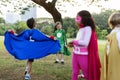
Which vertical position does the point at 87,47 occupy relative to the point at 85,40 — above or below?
below

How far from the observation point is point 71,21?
30.2m

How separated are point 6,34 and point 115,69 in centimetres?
409

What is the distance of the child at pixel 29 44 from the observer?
892 cm

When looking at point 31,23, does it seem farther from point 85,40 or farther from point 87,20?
point 85,40

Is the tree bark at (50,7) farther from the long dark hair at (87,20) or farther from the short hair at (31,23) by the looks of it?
the long dark hair at (87,20)

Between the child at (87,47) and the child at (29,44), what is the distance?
7.43ft

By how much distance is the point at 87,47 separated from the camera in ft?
22.2

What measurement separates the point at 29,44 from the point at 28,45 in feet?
0.14

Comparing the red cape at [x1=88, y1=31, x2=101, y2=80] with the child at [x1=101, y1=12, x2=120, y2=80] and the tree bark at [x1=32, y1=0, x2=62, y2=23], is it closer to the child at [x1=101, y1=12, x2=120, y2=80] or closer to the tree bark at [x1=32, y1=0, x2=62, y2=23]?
the child at [x1=101, y1=12, x2=120, y2=80]

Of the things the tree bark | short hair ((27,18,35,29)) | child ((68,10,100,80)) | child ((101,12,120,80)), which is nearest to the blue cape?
short hair ((27,18,35,29))

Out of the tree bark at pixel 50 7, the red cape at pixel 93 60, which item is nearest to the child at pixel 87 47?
the red cape at pixel 93 60

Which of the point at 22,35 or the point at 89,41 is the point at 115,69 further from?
the point at 22,35

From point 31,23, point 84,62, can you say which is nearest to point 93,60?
point 84,62

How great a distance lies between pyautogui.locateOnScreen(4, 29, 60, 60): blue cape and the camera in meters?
8.98
